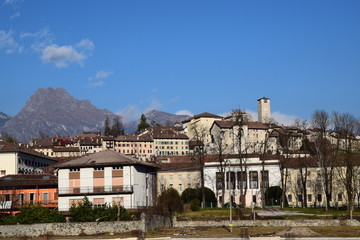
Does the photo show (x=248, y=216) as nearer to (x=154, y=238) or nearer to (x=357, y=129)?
(x=154, y=238)

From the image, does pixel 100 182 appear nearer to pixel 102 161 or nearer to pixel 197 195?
pixel 102 161

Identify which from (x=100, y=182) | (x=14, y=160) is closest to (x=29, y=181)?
(x=100, y=182)

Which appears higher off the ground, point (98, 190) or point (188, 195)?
point (98, 190)

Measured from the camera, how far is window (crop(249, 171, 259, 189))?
3588 inches

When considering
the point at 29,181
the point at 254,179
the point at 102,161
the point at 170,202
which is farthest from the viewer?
the point at 254,179

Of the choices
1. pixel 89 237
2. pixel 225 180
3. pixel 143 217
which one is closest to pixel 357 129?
pixel 225 180

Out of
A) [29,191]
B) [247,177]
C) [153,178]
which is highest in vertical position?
[153,178]

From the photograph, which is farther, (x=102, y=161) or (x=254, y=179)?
(x=254, y=179)

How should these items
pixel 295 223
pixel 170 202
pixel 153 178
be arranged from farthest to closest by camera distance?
1. pixel 153 178
2. pixel 170 202
3. pixel 295 223

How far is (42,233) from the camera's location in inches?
2016

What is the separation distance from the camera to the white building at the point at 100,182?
68000 mm

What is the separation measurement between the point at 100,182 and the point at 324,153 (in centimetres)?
3343

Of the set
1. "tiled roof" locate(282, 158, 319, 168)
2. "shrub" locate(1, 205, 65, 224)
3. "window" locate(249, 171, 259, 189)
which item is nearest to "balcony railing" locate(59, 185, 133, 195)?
"shrub" locate(1, 205, 65, 224)

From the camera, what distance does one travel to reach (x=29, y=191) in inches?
2793
